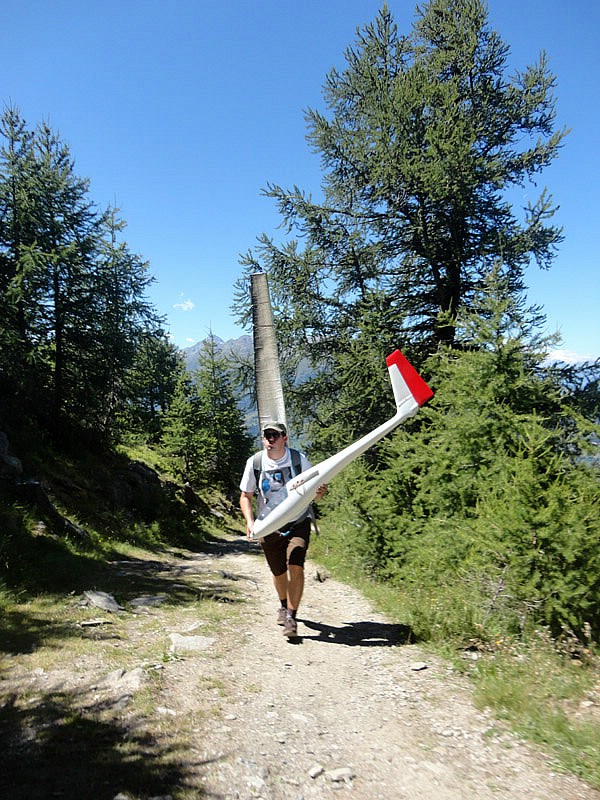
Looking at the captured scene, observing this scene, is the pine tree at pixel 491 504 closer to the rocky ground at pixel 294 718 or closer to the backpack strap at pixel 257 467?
the rocky ground at pixel 294 718

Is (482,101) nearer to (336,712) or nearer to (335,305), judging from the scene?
(335,305)

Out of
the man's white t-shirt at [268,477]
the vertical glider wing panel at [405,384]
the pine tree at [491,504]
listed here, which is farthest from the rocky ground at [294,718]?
the vertical glider wing panel at [405,384]

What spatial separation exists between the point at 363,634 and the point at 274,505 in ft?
6.97

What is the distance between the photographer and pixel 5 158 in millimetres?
14211

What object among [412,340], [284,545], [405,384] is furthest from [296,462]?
[412,340]

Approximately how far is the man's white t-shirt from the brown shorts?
1.15ft

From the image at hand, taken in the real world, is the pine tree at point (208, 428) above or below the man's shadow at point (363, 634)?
above

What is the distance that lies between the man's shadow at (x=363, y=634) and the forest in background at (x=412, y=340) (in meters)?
0.30

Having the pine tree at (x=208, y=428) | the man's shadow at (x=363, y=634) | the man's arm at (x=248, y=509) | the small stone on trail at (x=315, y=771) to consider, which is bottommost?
the man's shadow at (x=363, y=634)

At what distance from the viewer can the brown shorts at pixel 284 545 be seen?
18.5ft

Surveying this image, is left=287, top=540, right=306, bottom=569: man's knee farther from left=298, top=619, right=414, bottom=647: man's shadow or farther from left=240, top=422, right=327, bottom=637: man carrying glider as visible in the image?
left=298, top=619, right=414, bottom=647: man's shadow

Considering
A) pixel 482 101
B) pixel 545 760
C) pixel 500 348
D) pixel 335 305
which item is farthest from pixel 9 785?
pixel 482 101

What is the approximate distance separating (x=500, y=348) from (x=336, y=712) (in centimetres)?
577

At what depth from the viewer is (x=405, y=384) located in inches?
266
